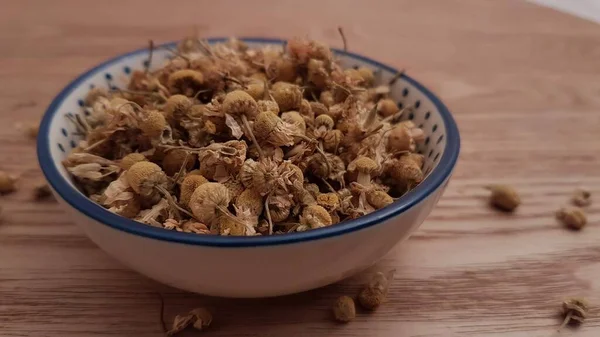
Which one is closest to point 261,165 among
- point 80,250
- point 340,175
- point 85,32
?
point 340,175

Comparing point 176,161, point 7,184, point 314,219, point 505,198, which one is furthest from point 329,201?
point 7,184

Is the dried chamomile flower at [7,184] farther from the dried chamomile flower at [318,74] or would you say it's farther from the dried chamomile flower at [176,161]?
the dried chamomile flower at [318,74]

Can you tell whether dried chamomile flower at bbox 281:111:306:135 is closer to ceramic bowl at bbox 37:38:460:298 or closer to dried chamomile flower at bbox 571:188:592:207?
ceramic bowl at bbox 37:38:460:298

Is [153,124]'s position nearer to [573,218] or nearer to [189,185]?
[189,185]

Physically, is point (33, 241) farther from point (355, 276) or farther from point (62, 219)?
point (355, 276)

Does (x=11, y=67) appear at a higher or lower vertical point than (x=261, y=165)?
lower
